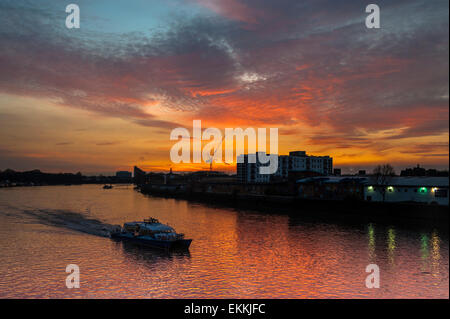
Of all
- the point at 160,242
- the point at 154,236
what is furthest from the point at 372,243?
the point at 154,236

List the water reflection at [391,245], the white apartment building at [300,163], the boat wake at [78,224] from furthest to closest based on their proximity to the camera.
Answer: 1. the white apartment building at [300,163]
2. the boat wake at [78,224]
3. the water reflection at [391,245]

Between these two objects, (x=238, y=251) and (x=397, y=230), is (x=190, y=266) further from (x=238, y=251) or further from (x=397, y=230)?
(x=397, y=230)

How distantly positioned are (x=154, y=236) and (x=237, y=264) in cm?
1165

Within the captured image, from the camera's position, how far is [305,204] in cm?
7331

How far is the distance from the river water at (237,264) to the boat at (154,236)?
975 millimetres

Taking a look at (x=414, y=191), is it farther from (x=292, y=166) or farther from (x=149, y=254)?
(x=292, y=166)

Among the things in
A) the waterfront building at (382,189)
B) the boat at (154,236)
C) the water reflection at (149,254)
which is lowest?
the water reflection at (149,254)

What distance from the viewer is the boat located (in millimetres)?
35625

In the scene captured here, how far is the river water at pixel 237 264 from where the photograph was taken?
77.1 feet

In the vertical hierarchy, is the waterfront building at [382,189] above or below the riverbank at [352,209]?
above

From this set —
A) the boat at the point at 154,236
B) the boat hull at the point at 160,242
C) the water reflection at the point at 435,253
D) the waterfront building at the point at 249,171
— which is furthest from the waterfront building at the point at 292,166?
the boat hull at the point at 160,242

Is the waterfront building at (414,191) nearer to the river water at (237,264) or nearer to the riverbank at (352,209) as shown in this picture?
the riverbank at (352,209)
